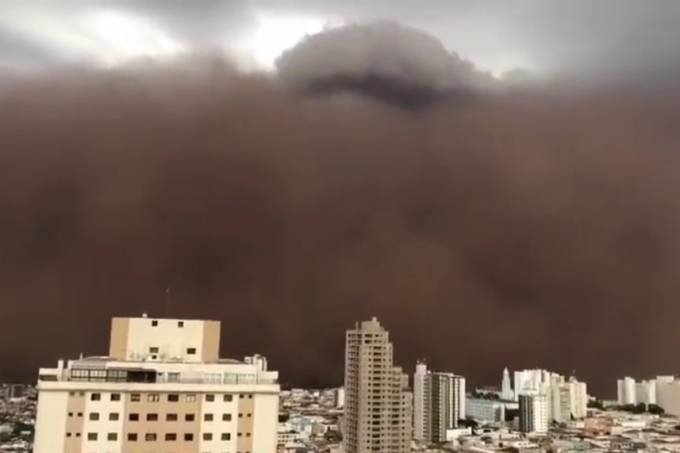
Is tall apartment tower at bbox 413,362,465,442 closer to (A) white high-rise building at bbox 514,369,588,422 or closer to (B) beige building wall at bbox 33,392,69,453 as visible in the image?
(A) white high-rise building at bbox 514,369,588,422

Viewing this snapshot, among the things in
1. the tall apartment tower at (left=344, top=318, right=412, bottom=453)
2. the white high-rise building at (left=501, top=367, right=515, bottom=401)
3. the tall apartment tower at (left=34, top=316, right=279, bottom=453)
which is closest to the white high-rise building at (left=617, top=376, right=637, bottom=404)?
the white high-rise building at (left=501, top=367, right=515, bottom=401)

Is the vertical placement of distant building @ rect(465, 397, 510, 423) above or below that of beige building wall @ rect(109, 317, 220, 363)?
below

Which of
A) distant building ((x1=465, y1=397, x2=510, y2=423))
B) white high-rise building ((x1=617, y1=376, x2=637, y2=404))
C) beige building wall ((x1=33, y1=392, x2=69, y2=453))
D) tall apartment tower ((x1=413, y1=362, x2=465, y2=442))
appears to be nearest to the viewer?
beige building wall ((x1=33, y1=392, x2=69, y2=453))

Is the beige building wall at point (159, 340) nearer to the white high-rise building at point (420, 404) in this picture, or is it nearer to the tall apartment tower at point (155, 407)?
the tall apartment tower at point (155, 407)

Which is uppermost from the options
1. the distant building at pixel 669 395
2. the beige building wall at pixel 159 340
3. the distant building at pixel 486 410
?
the beige building wall at pixel 159 340

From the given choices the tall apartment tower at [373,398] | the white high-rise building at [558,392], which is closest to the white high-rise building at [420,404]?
the white high-rise building at [558,392]
